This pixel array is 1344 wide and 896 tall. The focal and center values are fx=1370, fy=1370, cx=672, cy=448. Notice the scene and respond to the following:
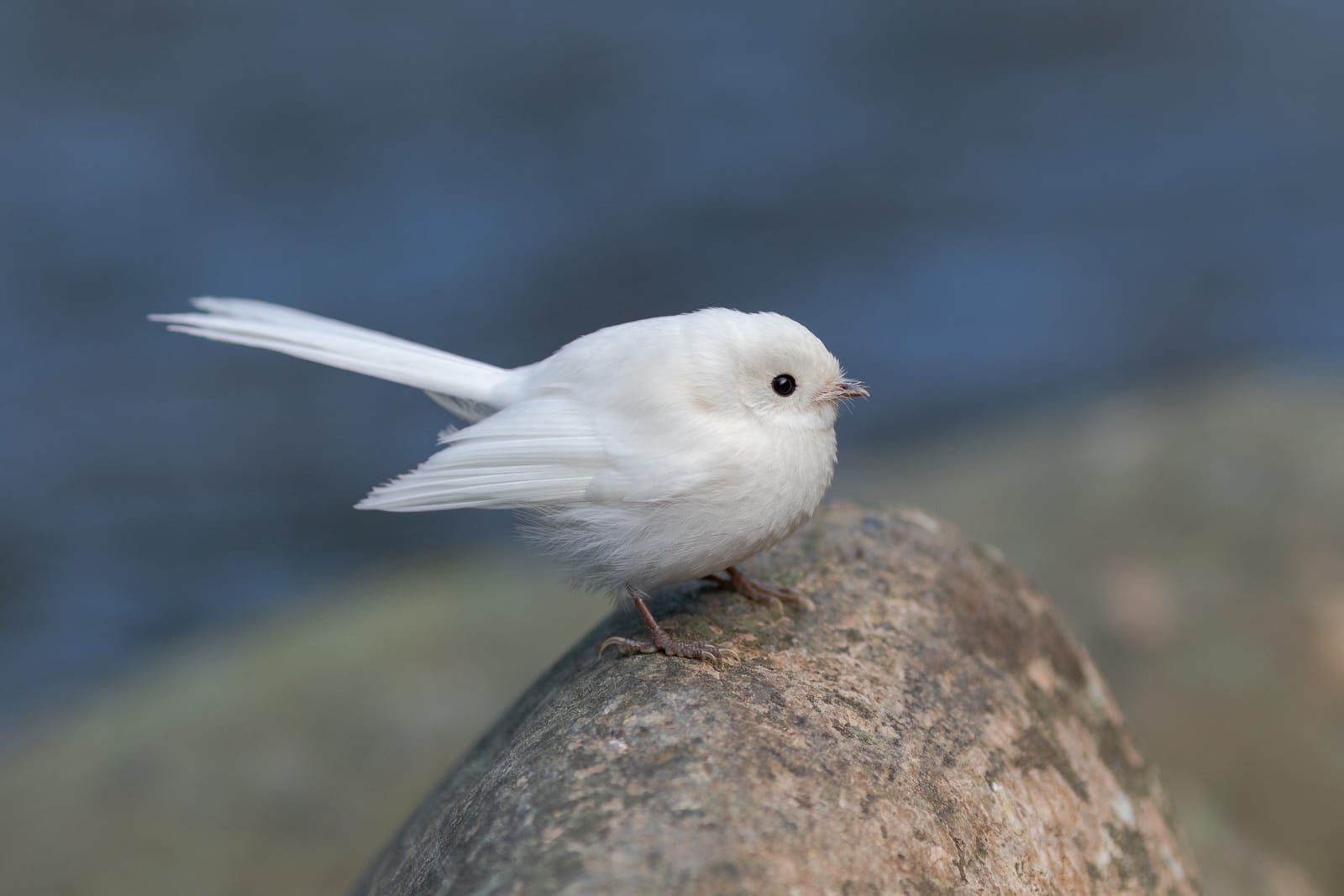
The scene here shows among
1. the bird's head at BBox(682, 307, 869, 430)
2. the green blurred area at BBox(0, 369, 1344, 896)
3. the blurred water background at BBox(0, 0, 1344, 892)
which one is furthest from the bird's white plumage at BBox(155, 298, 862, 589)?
the blurred water background at BBox(0, 0, 1344, 892)

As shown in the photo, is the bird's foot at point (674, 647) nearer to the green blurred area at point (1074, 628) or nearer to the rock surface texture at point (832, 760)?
the rock surface texture at point (832, 760)

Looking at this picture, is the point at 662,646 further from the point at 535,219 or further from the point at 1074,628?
the point at 535,219

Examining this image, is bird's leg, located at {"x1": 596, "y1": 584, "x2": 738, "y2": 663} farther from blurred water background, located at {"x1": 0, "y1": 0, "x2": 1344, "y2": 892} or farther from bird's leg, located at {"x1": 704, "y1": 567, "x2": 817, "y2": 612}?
blurred water background, located at {"x1": 0, "y1": 0, "x2": 1344, "y2": 892}

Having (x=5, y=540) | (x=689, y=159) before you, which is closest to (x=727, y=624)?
(x=5, y=540)

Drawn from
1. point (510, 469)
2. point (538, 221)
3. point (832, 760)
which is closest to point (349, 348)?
point (510, 469)

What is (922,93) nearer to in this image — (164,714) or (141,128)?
(141,128)

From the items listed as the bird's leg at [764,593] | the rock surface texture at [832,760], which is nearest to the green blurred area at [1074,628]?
the rock surface texture at [832,760]
